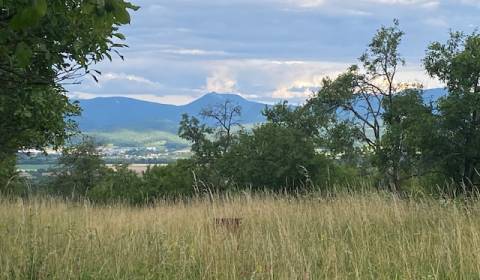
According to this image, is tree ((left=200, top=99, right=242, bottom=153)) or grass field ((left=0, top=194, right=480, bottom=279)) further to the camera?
tree ((left=200, top=99, right=242, bottom=153))

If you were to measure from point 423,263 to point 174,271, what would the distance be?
7.09 ft

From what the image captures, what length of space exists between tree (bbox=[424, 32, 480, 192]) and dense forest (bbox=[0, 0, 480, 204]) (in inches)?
1.7

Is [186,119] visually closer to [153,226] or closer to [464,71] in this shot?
[464,71]

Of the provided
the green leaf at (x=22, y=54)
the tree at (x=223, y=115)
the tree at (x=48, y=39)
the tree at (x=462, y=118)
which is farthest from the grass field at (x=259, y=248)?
the tree at (x=223, y=115)

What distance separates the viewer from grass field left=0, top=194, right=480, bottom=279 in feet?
14.7

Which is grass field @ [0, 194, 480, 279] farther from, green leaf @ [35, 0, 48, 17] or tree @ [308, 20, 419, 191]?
tree @ [308, 20, 419, 191]

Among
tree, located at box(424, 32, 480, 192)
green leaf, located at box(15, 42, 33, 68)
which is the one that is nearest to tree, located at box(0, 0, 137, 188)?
green leaf, located at box(15, 42, 33, 68)

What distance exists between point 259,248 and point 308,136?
97.4ft

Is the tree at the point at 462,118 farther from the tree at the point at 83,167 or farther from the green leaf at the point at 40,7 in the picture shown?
the tree at the point at 83,167

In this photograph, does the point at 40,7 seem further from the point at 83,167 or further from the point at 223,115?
the point at 83,167

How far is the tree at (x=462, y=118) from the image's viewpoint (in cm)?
2177

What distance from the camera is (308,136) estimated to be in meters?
34.4

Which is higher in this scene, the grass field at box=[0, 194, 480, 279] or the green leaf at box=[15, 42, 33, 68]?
the green leaf at box=[15, 42, 33, 68]

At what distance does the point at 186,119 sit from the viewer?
5041cm
